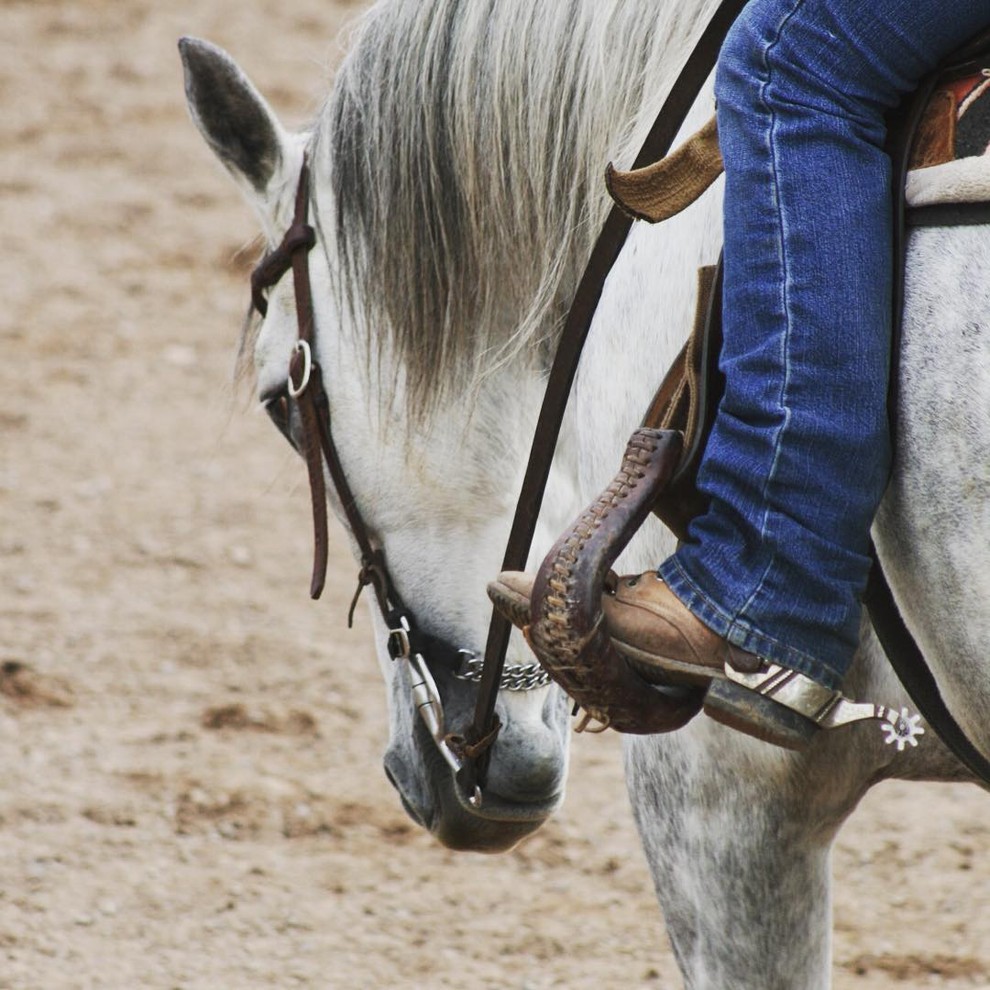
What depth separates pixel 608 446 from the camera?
1.66 meters

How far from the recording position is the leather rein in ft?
5.40

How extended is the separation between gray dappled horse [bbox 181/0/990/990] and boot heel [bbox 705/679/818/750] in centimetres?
15

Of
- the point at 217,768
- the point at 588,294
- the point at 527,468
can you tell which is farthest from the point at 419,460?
the point at 217,768

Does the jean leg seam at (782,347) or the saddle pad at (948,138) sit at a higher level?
the saddle pad at (948,138)

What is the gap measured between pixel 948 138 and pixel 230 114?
3.74 ft

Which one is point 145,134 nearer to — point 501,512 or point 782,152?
point 501,512

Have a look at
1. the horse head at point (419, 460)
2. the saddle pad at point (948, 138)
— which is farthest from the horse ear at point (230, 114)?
the saddle pad at point (948, 138)

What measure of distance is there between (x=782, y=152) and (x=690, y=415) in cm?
27

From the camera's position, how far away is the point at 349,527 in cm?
223

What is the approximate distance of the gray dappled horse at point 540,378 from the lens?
1.33m

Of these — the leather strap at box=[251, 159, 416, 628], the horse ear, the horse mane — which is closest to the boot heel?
the horse mane

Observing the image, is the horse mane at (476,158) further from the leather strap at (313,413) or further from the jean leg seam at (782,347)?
the jean leg seam at (782,347)

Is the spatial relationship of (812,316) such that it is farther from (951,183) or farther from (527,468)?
(527,468)

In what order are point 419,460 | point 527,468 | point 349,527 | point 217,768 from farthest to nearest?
1. point 217,768
2. point 349,527
3. point 419,460
4. point 527,468
